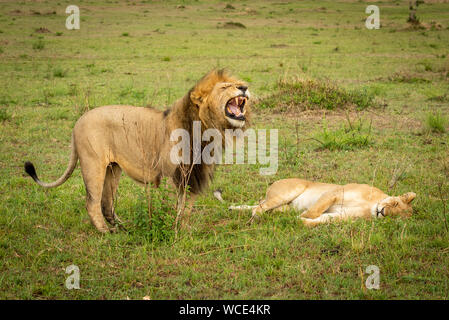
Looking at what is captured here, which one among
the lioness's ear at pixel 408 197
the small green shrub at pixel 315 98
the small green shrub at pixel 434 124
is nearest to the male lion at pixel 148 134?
the lioness's ear at pixel 408 197

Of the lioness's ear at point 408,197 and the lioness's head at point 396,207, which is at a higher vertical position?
the lioness's ear at point 408,197

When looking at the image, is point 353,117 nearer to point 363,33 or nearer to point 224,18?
point 363,33

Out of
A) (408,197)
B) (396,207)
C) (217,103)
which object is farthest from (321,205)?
(217,103)

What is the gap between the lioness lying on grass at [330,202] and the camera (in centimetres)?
484

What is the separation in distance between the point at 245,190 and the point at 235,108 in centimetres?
181

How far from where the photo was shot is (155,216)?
4.28 m

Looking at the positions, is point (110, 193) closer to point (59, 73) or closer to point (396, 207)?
point (396, 207)

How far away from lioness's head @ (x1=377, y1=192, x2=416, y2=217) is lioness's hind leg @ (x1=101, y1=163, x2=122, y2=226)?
2699 mm

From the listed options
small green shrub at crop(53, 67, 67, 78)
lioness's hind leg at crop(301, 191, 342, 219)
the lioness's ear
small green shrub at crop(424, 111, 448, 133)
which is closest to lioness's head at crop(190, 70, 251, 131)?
lioness's hind leg at crop(301, 191, 342, 219)

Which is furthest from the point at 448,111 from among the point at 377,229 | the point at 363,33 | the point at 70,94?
the point at 363,33

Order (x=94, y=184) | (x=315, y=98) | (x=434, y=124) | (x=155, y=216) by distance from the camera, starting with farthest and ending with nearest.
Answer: (x=315, y=98), (x=434, y=124), (x=94, y=184), (x=155, y=216)

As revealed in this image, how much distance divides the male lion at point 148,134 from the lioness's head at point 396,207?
1.65 m

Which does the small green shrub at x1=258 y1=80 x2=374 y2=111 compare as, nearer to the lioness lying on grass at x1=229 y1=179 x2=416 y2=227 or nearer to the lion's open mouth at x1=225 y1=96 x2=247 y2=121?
the lioness lying on grass at x1=229 y1=179 x2=416 y2=227

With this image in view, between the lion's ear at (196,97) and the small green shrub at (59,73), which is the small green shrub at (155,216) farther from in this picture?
the small green shrub at (59,73)
